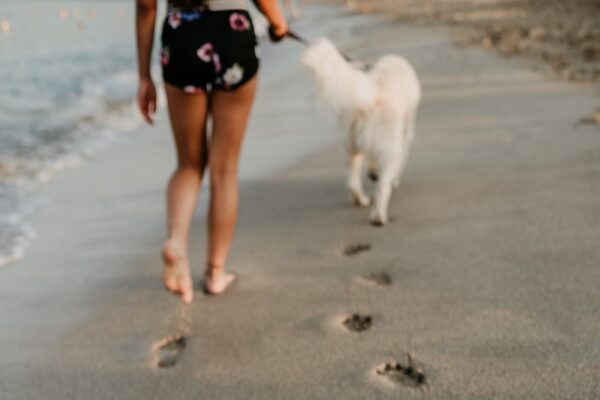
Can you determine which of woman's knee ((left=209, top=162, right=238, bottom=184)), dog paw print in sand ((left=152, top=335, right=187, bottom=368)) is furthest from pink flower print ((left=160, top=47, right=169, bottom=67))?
dog paw print in sand ((left=152, top=335, right=187, bottom=368))

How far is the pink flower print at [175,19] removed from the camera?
2754 millimetres

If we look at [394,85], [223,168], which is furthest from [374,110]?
[223,168]

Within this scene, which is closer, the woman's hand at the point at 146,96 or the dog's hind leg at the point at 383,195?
the woman's hand at the point at 146,96

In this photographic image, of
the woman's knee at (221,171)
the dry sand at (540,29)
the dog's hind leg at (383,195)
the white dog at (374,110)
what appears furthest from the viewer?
the dry sand at (540,29)

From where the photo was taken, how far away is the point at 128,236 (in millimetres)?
4238

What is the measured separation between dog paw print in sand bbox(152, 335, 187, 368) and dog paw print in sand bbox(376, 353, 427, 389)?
0.82 metres

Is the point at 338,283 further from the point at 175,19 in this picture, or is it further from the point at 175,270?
the point at 175,19

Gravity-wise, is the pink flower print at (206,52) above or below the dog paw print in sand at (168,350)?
above

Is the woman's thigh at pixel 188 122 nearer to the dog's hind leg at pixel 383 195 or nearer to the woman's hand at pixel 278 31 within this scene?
the woman's hand at pixel 278 31

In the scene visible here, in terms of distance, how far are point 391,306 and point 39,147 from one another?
16.2 ft

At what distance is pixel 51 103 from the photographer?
8.98 m

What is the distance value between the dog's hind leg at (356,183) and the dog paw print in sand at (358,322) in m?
1.58

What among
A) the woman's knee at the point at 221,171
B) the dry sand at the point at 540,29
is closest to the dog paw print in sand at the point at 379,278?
the woman's knee at the point at 221,171

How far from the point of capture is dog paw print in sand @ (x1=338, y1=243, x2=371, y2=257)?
12.1ft
